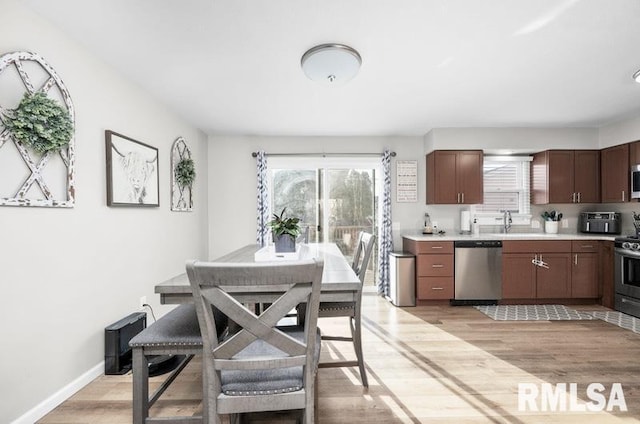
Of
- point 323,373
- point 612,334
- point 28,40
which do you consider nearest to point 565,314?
point 612,334

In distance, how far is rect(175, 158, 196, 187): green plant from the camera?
3521mm

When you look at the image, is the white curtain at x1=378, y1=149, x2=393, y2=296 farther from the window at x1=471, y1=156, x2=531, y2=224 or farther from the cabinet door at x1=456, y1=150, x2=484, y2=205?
the window at x1=471, y1=156, x2=531, y2=224

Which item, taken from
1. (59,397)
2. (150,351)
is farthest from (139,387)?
(59,397)

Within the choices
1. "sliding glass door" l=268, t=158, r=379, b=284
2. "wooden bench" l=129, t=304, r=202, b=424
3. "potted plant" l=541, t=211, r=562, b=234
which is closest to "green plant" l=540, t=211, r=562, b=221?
"potted plant" l=541, t=211, r=562, b=234

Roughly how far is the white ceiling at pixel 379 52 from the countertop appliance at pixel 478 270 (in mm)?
1683

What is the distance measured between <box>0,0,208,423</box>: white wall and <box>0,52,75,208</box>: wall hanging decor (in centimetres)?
6

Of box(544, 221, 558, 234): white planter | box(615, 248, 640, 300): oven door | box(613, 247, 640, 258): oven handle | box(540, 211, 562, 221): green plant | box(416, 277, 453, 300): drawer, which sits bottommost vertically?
box(416, 277, 453, 300): drawer

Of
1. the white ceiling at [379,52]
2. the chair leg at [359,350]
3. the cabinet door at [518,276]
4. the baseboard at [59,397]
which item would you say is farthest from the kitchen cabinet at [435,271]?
the baseboard at [59,397]

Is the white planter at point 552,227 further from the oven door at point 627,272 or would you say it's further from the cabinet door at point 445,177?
the cabinet door at point 445,177

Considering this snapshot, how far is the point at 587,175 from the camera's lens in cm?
416

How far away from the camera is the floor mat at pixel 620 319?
10.3ft

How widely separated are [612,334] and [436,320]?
5.38 ft

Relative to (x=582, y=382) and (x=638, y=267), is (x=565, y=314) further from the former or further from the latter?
(x=582, y=382)

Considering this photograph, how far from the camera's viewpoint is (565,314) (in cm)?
352
